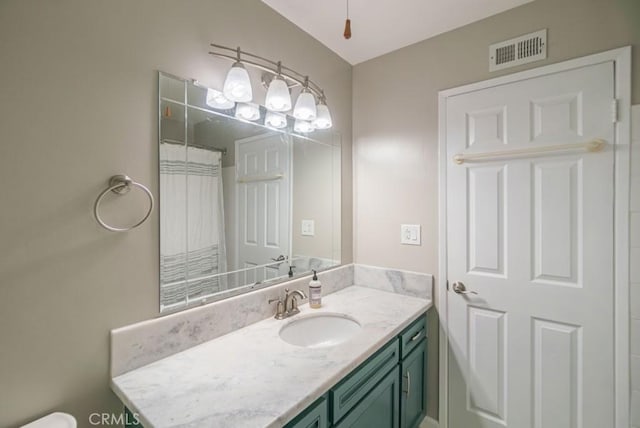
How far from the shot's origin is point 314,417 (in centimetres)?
91

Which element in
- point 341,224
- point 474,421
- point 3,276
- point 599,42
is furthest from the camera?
point 341,224

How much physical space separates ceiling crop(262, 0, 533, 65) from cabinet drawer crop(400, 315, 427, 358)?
1710 millimetres

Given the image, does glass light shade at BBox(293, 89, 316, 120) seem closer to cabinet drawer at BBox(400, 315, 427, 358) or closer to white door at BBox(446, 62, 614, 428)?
white door at BBox(446, 62, 614, 428)

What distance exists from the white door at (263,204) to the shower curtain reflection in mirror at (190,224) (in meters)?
0.12

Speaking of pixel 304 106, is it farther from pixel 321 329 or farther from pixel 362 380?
pixel 362 380

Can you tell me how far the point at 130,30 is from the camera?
1007 mm

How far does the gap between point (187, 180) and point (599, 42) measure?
1.94 meters

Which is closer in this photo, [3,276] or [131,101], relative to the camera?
[3,276]

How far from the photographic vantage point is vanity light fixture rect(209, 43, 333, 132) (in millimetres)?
1235

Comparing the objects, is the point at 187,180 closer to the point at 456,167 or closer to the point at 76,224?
the point at 76,224

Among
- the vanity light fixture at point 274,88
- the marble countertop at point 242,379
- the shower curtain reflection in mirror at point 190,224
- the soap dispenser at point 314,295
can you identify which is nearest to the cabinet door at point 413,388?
the marble countertop at point 242,379

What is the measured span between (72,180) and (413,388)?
183 centimetres

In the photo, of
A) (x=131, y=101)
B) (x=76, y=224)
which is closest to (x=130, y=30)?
(x=131, y=101)

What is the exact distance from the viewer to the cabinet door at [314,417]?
33.6 inches
